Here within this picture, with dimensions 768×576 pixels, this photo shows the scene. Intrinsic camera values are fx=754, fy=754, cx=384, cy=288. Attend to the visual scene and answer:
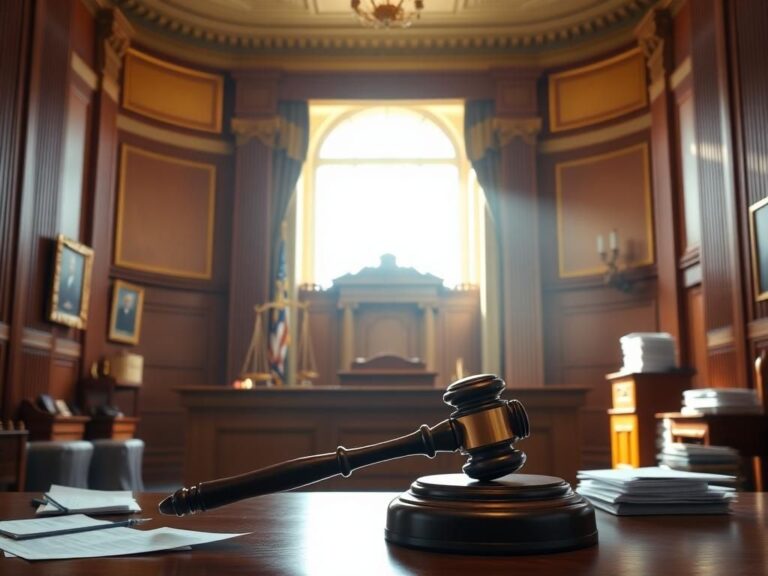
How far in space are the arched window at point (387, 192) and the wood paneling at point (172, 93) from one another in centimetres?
132

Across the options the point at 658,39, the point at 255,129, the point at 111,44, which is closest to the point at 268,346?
the point at 255,129

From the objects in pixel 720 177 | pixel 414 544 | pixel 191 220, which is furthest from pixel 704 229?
pixel 414 544

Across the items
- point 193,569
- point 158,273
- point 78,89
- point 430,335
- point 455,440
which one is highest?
point 78,89

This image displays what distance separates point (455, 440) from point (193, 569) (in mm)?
297

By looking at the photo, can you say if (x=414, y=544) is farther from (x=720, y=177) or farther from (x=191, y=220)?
(x=191, y=220)

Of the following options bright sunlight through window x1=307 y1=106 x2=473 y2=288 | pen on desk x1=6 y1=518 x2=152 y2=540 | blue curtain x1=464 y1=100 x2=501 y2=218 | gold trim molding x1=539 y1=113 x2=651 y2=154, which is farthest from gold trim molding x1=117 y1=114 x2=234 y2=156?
pen on desk x1=6 y1=518 x2=152 y2=540

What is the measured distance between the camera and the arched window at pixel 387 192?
9797mm

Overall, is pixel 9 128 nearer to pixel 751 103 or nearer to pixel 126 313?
pixel 126 313

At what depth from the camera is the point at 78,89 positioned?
7488mm

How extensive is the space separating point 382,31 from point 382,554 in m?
8.91

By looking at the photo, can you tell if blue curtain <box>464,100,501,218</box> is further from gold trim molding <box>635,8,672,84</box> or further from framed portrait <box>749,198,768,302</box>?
framed portrait <box>749,198,768,302</box>

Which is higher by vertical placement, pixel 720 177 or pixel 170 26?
pixel 170 26

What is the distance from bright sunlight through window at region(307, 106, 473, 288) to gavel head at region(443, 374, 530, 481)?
8.94m

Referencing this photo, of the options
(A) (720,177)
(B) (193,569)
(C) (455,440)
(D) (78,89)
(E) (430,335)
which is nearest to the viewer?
(B) (193,569)
